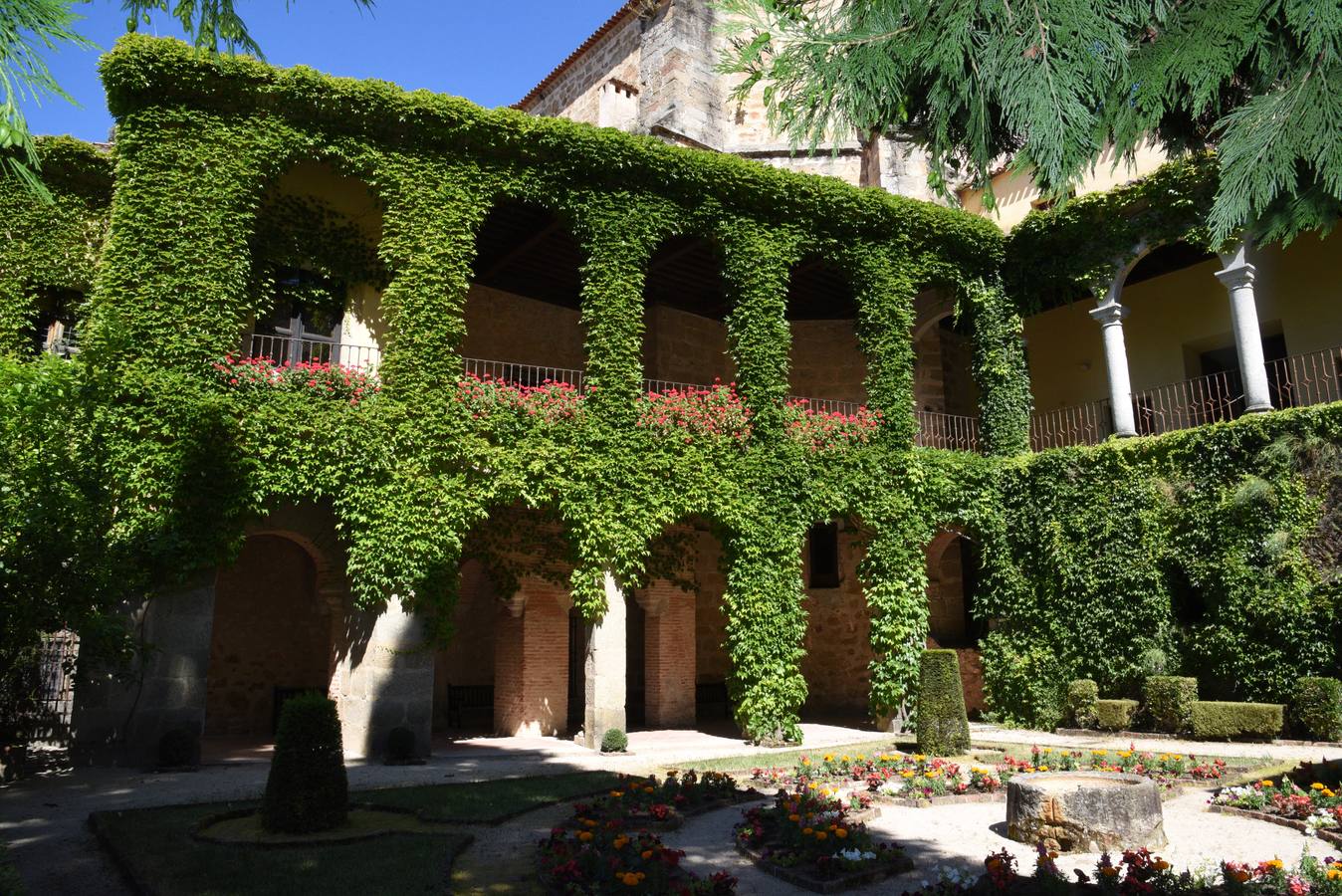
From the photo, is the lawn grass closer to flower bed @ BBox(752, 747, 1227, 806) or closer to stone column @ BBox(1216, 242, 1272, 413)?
flower bed @ BBox(752, 747, 1227, 806)

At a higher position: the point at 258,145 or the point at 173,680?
Answer: the point at 258,145

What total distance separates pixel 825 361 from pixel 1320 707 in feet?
35.9

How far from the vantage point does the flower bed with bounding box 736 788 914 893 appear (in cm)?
612

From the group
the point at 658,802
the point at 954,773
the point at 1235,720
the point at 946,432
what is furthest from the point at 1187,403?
the point at 658,802

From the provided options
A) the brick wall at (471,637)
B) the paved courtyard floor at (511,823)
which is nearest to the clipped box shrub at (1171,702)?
the paved courtyard floor at (511,823)

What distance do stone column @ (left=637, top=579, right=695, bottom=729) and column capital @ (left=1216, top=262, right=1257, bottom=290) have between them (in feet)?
34.1

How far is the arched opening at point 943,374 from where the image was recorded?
1864 centimetres

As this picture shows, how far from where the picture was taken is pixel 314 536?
12.6m

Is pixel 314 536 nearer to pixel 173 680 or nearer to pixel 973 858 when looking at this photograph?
pixel 173 680

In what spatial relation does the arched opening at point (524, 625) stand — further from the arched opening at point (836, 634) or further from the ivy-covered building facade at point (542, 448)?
the arched opening at point (836, 634)

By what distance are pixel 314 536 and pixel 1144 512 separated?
12.5 metres

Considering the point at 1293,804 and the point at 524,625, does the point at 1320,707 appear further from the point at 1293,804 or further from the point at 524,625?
the point at 524,625

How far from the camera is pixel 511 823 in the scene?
26.1 feet

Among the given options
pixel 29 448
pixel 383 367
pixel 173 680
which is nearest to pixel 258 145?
pixel 383 367
